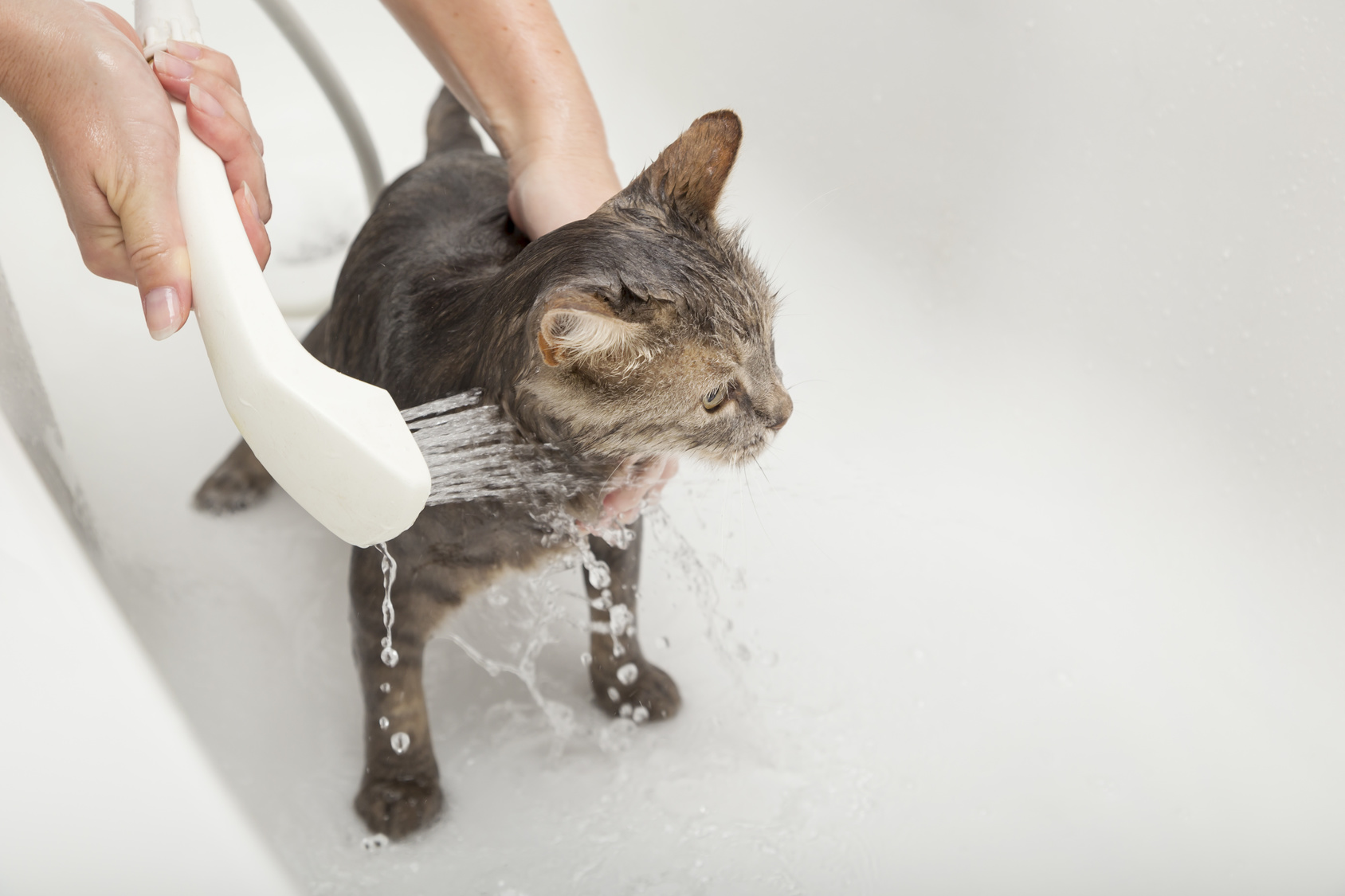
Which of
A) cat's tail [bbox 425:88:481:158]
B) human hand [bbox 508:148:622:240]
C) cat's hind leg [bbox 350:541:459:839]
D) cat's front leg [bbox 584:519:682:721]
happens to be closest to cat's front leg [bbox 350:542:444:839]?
cat's hind leg [bbox 350:541:459:839]

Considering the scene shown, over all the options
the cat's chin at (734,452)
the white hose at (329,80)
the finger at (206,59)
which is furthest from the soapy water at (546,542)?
the white hose at (329,80)

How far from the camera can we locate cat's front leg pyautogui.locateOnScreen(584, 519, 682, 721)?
1317mm

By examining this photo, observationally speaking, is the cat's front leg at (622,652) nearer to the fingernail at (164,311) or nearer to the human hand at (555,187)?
the human hand at (555,187)

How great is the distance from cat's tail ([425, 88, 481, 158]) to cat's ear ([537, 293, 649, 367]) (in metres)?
0.79

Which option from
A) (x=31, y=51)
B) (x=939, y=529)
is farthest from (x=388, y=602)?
(x=939, y=529)

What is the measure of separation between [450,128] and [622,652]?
0.85 metres

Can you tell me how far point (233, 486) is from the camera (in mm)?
1701

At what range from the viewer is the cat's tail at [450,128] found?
1.57 meters

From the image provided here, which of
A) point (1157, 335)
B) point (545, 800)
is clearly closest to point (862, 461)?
point (1157, 335)

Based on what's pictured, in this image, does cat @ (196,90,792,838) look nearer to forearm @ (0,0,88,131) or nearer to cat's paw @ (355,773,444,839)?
cat's paw @ (355,773,444,839)

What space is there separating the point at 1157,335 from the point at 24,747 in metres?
1.63

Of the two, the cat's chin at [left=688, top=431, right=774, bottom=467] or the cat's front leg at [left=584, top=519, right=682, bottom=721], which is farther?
the cat's front leg at [left=584, top=519, right=682, bottom=721]

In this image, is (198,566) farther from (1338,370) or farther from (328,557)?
(1338,370)

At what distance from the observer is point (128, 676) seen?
28.0 inches
